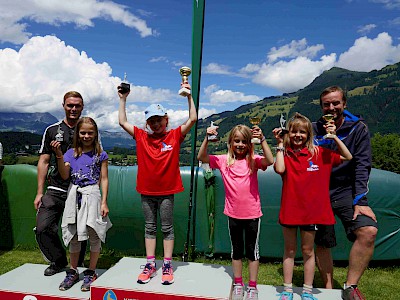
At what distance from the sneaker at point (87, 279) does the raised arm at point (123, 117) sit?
144 cm

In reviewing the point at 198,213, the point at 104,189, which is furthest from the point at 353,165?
the point at 198,213

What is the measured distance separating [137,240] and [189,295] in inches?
99.8

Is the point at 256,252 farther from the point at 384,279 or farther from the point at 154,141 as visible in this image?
the point at 384,279

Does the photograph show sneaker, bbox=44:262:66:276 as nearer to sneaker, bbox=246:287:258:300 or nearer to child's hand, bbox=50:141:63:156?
child's hand, bbox=50:141:63:156

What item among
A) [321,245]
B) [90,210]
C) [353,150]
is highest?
[353,150]

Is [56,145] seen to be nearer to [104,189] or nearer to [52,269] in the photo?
[104,189]

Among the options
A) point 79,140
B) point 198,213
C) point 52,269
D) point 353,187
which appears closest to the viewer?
point 353,187

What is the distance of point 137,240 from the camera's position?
527cm

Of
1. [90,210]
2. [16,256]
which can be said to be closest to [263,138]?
[90,210]

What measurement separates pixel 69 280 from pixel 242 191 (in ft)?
6.15

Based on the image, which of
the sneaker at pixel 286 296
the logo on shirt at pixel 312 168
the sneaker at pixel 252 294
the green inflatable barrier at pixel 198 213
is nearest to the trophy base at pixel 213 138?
the logo on shirt at pixel 312 168

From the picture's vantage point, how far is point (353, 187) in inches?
127

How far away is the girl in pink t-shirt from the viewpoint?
10.0ft

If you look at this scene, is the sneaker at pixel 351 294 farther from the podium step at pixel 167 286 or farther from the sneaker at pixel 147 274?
the sneaker at pixel 147 274
